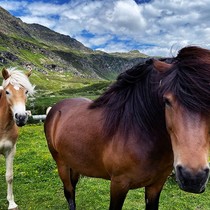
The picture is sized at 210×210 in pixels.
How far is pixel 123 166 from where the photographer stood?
4031mm

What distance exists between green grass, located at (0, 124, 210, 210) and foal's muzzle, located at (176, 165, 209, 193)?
4.60 m

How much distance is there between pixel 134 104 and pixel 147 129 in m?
0.41

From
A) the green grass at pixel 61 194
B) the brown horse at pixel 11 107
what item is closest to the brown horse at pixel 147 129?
the brown horse at pixel 11 107

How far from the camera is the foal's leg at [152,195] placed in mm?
4469

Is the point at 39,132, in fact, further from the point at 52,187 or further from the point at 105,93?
the point at 105,93

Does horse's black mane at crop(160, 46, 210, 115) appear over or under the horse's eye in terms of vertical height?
over

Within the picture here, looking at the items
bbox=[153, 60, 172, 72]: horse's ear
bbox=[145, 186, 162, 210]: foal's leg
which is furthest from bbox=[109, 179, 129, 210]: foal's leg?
bbox=[153, 60, 172, 72]: horse's ear

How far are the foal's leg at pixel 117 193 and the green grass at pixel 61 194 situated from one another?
9.64 feet

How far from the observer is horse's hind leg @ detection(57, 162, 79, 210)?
6089 mm

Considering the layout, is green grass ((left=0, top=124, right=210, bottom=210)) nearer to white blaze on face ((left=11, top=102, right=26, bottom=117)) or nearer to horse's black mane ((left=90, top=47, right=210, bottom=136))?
white blaze on face ((left=11, top=102, right=26, bottom=117))

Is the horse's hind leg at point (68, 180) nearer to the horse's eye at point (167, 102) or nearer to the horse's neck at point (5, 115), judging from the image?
the horse's neck at point (5, 115)

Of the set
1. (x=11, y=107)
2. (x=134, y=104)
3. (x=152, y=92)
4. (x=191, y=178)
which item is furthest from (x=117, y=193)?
(x=11, y=107)

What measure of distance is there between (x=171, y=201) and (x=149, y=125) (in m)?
4.52

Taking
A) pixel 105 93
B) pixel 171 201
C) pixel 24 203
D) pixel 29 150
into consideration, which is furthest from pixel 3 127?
pixel 29 150
